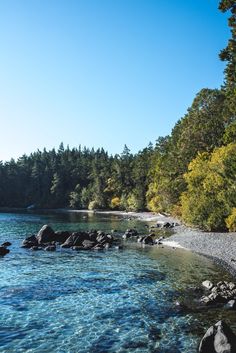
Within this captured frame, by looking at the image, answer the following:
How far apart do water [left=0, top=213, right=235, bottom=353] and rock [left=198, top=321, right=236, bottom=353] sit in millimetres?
863

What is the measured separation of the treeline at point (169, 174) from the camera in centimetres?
5353

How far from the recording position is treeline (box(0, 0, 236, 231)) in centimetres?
5353

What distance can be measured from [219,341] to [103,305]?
9.00 metres

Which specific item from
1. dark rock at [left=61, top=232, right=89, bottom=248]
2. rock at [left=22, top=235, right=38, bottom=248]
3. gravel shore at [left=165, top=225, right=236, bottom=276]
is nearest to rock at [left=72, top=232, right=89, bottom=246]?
dark rock at [left=61, top=232, right=89, bottom=248]

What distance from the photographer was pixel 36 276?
30953 mm

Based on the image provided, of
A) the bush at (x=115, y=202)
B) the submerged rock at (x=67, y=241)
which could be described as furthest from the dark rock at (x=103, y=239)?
the bush at (x=115, y=202)

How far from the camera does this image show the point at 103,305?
76.5 feet

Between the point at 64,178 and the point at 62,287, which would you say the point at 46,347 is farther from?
the point at 64,178

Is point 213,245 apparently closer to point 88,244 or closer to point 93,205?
point 88,244

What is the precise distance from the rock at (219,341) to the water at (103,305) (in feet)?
2.83

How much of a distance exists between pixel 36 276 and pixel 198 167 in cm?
3959

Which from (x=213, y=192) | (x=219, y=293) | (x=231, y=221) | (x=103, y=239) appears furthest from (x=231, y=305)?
(x=213, y=192)

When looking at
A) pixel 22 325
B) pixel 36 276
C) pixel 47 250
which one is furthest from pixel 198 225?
pixel 22 325

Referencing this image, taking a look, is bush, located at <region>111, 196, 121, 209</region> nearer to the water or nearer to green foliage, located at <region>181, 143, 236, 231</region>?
green foliage, located at <region>181, 143, 236, 231</region>
